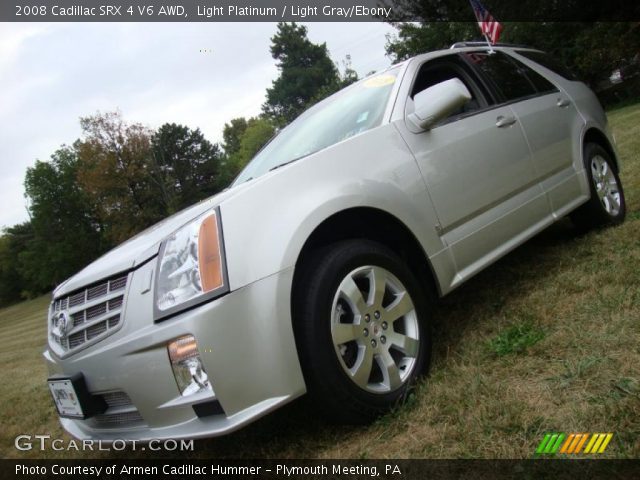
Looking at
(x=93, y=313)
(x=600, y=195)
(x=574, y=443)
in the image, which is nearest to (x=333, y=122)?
(x=93, y=313)

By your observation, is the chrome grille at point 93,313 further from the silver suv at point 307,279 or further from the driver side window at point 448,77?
A: the driver side window at point 448,77

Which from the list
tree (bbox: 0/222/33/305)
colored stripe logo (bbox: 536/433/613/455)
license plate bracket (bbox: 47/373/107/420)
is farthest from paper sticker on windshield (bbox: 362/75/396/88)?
tree (bbox: 0/222/33/305)

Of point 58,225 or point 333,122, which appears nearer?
point 333,122

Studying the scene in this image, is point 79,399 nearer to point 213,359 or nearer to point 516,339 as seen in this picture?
point 213,359

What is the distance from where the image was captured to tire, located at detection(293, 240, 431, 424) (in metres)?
1.95

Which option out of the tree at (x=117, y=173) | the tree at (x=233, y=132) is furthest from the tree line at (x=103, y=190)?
Result: the tree at (x=233, y=132)

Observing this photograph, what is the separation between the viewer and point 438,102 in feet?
8.56

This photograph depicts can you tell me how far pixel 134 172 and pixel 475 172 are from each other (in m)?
33.6

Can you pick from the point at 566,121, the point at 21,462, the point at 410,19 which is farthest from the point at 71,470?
the point at 410,19

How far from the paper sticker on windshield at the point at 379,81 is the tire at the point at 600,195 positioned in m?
→ 1.92

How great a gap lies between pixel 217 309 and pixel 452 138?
5.83 ft

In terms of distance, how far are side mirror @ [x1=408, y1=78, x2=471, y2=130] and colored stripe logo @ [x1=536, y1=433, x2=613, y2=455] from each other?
1.68m

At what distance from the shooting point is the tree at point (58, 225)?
3866 cm

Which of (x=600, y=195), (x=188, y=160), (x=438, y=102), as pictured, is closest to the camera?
(x=438, y=102)
